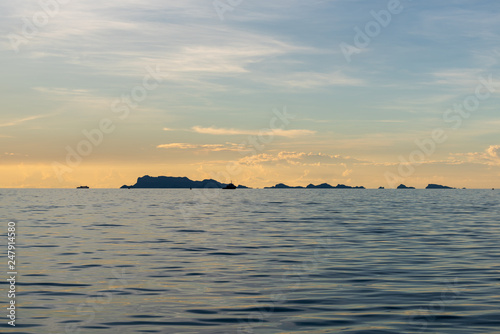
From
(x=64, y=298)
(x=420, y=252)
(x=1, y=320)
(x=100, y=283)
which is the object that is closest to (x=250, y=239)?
(x=420, y=252)

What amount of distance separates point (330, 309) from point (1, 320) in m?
10.7

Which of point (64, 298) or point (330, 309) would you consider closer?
point (330, 309)

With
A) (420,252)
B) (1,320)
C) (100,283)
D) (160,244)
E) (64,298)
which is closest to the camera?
(1,320)

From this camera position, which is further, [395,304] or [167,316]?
[395,304]

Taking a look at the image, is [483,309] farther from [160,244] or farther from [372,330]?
[160,244]

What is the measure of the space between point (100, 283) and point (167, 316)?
21.9 ft

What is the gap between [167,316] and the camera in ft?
54.7

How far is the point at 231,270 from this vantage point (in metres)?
25.5

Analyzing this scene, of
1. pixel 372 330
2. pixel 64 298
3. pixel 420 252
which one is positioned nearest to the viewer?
pixel 372 330

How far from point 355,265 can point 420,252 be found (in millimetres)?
7205

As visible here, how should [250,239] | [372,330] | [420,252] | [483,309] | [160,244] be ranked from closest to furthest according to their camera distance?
[372,330], [483,309], [420,252], [160,244], [250,239]

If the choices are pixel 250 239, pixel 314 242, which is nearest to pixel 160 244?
pixel 250 239

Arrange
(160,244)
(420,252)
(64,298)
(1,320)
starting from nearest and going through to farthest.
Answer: (1,320), (64,298), (420,252), (160,244)

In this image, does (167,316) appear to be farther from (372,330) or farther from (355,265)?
(355,265)
